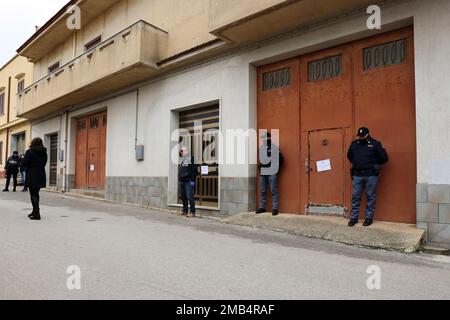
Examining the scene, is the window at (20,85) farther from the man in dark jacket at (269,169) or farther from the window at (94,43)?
the man in dark jacket at (269,169)

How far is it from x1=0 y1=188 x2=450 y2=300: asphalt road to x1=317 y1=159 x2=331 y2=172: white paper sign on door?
1825 millimetres

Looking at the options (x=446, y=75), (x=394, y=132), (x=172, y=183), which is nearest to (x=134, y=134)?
(x=172, y=183)

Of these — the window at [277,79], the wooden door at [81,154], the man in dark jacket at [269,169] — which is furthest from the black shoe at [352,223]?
the wooden door at [81,154]

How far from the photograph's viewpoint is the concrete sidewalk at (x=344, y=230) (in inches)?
238

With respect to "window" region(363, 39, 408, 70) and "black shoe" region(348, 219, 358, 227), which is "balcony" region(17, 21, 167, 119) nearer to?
"window" region(363, 39, 408, 70)

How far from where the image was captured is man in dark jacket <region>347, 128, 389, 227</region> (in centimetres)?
682

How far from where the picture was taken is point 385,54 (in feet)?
24.2

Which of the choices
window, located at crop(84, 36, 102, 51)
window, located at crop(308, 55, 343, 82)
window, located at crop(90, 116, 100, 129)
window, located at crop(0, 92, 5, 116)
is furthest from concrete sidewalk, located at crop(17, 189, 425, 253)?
window, located at crop(0, 92, 5, 116)

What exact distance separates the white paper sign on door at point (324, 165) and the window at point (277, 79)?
2094mm

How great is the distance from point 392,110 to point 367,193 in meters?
1.70

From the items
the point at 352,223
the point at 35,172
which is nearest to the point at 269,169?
the point at 352,223

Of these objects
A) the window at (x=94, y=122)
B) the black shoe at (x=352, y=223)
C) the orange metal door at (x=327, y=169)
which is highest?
the window at (x=94, y=122)

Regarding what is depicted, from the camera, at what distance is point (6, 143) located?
24359mm

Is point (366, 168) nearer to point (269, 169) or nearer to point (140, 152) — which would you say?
point (269, 169)
